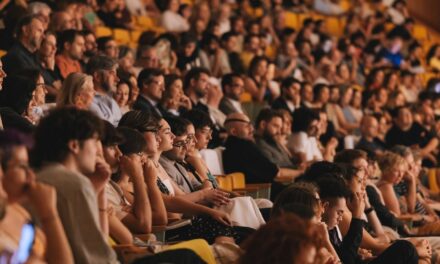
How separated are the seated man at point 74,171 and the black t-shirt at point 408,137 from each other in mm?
6136

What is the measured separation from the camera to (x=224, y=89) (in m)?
8.22

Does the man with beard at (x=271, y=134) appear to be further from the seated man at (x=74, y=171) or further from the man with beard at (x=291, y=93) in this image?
the seated man at (x=74, y=171)

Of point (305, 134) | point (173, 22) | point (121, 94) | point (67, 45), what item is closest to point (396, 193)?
point (305, 134)

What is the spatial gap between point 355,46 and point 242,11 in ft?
5.35

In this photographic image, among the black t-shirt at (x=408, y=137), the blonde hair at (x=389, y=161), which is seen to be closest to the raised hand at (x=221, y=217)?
the blonde hair at (x=389, y=161)

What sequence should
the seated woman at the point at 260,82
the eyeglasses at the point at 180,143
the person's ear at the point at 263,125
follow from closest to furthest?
the eyeglasses at the point at 180,143
the person's ear at the point at 263,125
the seated woman at the point at 260,82

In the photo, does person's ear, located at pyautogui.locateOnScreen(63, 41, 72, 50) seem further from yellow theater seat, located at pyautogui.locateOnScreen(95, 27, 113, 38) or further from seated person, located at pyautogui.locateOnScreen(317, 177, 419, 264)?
seated person, located at pyautogui.locateOnScreen(317, 177, 419, 264)

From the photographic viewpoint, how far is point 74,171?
3242 millimetres

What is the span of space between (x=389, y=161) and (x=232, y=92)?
74.1 inches

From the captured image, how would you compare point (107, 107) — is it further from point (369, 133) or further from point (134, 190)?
point (369, 133)

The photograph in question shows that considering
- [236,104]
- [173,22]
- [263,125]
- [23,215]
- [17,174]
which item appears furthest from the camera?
[173,22]

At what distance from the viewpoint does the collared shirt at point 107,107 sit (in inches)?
228

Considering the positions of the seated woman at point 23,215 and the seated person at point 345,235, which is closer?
the seated woman at point 23,215

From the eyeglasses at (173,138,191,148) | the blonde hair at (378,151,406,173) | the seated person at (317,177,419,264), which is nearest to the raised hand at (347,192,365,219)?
the seated person at (317,177,419,264)
